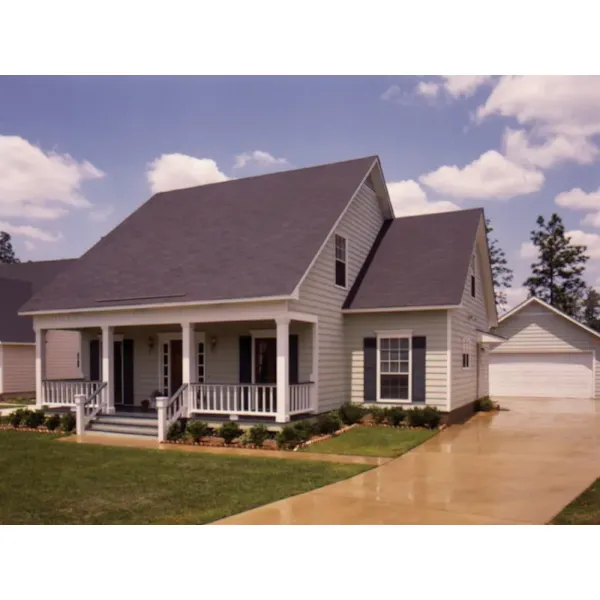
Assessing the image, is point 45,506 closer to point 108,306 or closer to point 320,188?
point 108,306

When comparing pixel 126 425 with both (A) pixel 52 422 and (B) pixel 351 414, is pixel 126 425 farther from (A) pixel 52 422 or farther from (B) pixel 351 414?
(B) pixel 351 414

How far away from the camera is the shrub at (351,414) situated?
49.2 ft

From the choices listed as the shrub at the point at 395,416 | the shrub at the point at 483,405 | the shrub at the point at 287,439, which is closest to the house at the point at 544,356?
the shrub at the point at 483,405

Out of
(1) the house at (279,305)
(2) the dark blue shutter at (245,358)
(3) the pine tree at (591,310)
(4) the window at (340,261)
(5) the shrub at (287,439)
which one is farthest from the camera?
(3) the pine tree at (591,310)

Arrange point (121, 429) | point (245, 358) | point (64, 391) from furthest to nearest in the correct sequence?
1. point (64, 391)
2. point (245, 358)
3. point (121, 429)

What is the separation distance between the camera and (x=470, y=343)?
17.8m

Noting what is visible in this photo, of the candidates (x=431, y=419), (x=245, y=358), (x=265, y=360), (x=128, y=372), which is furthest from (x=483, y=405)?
(x=128, y=372)

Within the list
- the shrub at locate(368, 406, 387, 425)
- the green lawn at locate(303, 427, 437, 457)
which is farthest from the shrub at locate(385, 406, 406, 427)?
the green lawn at locate(303, 427, 437, 457)

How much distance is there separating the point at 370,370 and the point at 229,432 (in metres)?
4.43

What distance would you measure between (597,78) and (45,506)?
1023 centimetres

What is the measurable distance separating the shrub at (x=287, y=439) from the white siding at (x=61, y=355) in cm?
1758

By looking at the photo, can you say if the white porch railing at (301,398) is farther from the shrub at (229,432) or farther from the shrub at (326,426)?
the shrub at (229,432)

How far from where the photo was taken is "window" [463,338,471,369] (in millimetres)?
17072

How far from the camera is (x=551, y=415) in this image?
17.9 meters
